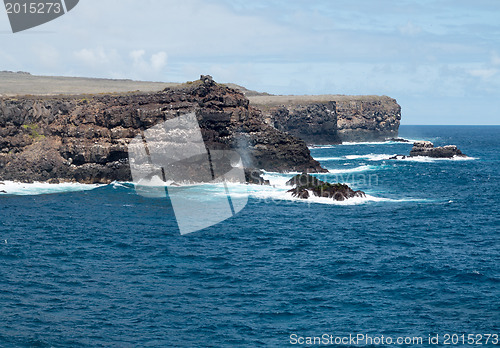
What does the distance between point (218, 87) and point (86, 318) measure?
7125 cm

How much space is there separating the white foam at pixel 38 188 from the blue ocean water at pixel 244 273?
713 cm

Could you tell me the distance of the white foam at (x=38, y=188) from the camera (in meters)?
81.4

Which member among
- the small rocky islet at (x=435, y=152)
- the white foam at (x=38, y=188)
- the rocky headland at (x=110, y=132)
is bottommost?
the white foam at (x=38, y=188)

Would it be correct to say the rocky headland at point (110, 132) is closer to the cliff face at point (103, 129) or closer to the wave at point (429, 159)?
the cliff face at point (103, 129)

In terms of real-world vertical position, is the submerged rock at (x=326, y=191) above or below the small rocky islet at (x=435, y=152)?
below

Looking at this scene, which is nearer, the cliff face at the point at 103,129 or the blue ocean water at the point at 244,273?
the blue ocean water at the point at 244,273

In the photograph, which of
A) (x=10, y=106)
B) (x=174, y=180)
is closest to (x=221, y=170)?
(x=174, y=180)

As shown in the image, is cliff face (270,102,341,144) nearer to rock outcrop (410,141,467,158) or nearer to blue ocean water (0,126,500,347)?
rock outcrop (410,141,467,158)

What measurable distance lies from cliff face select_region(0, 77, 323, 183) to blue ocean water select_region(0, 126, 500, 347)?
15340mm

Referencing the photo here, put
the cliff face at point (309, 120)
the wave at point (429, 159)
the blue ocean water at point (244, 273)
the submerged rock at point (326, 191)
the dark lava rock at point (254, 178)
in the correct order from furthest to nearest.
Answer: the cliff face at point (309, 120), the wave at point (429, 159), the dark lava rock at point (254, 178), the submerged rock at point (326, 191), the blue ocean water at point (244, 273)

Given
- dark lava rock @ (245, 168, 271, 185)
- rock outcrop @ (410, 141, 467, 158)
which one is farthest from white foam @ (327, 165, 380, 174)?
rock outcrop @ (410, 141, 467, 158)

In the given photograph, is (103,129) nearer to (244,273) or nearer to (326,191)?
(326,191)

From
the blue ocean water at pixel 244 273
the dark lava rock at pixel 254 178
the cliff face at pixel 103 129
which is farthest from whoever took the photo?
the dark lava rock at pixel 254 178

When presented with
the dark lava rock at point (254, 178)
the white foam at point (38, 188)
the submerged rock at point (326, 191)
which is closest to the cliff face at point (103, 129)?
the white foam at point (38, 188)
